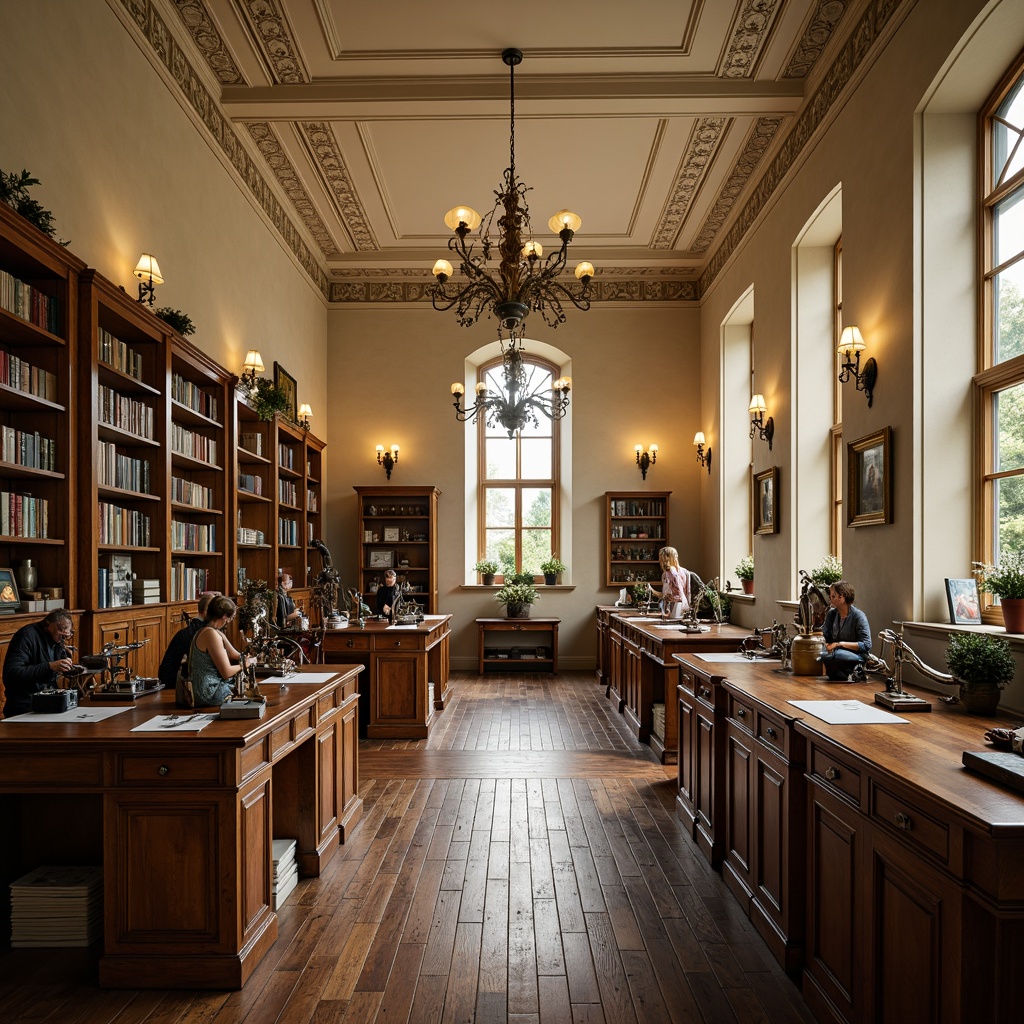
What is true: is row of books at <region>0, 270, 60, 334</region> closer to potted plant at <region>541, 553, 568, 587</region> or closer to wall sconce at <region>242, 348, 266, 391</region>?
wall sconce at <region>242, 348, 266, 391</region>

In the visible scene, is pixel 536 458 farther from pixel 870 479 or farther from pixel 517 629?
pixel 870 479

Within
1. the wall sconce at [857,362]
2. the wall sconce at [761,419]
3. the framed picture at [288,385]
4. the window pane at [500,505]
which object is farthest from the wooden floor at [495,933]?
the window pane at [500,505]

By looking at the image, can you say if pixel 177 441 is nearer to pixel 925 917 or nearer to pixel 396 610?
pixel 396 610

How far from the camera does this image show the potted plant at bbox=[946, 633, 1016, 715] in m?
3.47

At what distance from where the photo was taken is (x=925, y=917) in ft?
7.16

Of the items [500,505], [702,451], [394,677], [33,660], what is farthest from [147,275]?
[702,451]

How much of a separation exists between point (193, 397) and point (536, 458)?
6725 millimetres

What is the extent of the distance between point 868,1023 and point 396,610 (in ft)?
20.6

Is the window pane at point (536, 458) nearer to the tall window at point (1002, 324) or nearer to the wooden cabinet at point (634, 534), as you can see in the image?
the wooden cabinet at point (634, 534)

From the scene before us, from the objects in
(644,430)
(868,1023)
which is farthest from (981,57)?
(644,430)

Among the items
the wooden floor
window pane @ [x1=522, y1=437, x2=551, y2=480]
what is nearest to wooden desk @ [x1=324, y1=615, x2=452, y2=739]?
the wooden floor

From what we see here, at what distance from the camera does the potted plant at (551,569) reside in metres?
12.1

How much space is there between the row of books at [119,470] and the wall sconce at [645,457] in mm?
7658

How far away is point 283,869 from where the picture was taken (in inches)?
157
